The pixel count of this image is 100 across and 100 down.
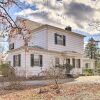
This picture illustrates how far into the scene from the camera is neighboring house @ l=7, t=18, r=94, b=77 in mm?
27672

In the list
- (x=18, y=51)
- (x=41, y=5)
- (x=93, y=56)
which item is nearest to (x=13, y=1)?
(x=41, y=5)

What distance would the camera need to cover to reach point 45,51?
1151 inches

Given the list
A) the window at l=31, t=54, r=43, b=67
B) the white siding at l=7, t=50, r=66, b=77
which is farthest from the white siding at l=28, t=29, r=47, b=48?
the window at l=31, t=54, r=43, b=67

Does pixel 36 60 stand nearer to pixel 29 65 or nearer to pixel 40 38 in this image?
pixel 29 65

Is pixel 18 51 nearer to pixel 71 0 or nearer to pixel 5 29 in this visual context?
pixel 71 0

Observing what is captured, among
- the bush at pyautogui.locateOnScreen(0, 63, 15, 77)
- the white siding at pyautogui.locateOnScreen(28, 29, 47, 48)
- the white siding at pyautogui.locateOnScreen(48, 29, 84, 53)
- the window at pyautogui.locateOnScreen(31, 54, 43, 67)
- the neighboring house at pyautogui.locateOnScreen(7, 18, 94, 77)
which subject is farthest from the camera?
the white siding at pyautogui.locateOnScreen(48, 29, 84, 53)

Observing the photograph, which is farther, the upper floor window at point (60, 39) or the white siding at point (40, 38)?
the upper floor window at point (60, 39)

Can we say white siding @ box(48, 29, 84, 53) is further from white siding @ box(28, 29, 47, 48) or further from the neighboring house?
white siding @ box(28, 29, 47, 48)

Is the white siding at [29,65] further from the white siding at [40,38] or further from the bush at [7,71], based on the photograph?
the bush at [7,71]

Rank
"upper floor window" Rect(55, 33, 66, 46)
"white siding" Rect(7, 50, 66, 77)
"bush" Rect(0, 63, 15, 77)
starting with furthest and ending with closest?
"upper floor window" Rect(55, 33, 66, 46) → "white siding" Rect(7, 50, 66, 77) → "bush" Rect(0, 63, 15, 77)

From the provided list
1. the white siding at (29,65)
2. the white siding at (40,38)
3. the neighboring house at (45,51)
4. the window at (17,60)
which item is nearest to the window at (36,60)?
the neighboring house at (45,51)

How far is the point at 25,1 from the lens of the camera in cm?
1091

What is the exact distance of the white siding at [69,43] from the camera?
30.0 metres

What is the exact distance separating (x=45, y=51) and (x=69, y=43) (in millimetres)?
5041
